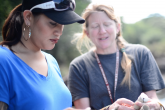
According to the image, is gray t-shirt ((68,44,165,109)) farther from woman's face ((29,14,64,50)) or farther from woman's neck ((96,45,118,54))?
woman's face ((29,14,64,50))

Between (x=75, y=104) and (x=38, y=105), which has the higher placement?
(x=38, y=105)

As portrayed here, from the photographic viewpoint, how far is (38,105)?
131 cm

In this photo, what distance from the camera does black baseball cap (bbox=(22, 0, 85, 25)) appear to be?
140 cm

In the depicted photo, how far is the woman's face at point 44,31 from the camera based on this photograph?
4.72ft

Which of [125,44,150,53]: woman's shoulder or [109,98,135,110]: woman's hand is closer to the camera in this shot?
[109,98,135,110]: woman's hand

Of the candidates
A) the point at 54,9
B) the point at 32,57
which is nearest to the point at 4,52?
the point at 32,57

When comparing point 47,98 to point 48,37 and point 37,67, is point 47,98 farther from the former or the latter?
point 48,37

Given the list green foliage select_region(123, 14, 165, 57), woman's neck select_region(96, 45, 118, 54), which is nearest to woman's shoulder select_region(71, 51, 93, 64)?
woman's neck select_region(96, 45, 118, 54)

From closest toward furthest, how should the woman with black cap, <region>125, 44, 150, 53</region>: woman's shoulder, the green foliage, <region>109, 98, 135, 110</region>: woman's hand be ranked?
the woman with black cap < <region>109, 98, 135, 110</region>: woman's hand < <region>125, 44, 150, 53</region>: woman's shoulder < the green foliage

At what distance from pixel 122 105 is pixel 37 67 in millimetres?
762

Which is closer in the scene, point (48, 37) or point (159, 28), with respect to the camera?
point (48, 37)

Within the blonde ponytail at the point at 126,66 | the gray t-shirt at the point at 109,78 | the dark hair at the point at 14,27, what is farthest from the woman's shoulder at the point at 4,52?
the blonde ponytail at the point at 126,66

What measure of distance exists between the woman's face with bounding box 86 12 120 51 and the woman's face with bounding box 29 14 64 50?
593 mm

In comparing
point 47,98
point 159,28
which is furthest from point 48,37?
point 159,28
